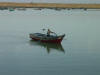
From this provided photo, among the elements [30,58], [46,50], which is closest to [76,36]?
[46,50]

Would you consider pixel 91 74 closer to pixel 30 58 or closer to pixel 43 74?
pixel 43 74

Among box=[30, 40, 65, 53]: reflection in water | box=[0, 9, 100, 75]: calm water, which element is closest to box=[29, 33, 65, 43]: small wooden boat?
box=[30, 40, 65, 53]: reflection in water

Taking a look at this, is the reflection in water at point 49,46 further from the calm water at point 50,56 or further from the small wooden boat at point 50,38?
the small wooden boat at point 50,38

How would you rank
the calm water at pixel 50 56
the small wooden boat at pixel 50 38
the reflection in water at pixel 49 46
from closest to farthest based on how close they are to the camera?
the calm water at pixel 50 56
the reflection in water at pixel 49 46
the small wooden boat at pixel 50 38

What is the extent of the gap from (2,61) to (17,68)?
1282 millimetres

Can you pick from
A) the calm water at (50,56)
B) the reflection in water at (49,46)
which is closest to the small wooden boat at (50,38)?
the reflection in water at (49,46)

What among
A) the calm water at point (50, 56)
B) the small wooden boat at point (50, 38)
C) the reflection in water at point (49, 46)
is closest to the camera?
the calm water at point (50, 56)

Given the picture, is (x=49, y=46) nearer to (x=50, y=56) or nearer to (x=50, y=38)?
(x=50, y=38)

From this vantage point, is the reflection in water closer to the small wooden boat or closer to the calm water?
the calm water

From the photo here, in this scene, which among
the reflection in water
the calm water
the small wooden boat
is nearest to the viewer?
the calm water

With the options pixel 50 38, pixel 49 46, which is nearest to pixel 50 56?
pixel 49 46

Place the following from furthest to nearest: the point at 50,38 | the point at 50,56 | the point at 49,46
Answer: the point at 50,38
the point at 49,46
the point at 50,56

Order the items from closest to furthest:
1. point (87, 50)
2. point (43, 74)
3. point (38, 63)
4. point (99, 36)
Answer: point (43, 74)
point (38, 63)
point (87, 50)
point (99, 36)

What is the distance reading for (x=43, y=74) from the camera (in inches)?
496
